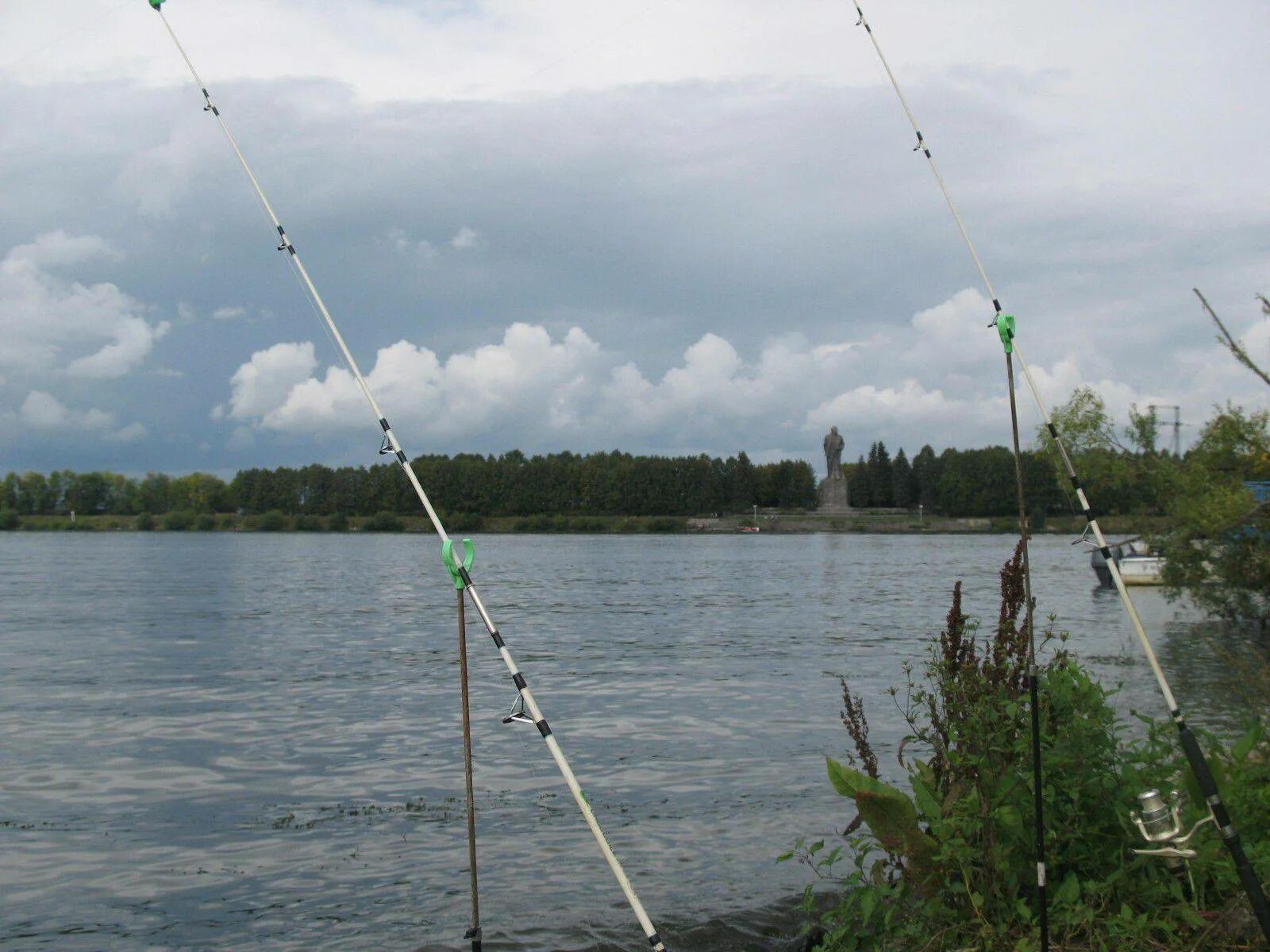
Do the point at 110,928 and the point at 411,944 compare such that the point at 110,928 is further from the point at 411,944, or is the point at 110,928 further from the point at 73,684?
the point at 73,684

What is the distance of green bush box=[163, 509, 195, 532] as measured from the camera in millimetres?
191375

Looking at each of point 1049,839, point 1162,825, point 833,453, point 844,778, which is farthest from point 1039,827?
point 833,453

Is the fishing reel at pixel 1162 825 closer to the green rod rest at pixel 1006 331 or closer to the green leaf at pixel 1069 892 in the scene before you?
the green leaf at pixel 1069 892

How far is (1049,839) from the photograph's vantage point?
6.60m

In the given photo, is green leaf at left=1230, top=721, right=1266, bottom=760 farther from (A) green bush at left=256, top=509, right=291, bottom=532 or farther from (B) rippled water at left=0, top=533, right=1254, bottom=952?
(A) green bush at left=256, top=509, right=291, bottom=532

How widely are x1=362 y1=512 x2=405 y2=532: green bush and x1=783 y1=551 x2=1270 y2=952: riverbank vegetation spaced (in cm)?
18079

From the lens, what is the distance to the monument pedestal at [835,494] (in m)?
191

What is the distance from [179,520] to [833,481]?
10594 cm

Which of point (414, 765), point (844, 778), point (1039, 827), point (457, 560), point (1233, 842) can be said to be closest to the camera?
point (1233, 842)

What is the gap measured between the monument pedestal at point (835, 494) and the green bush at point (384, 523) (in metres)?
68.7

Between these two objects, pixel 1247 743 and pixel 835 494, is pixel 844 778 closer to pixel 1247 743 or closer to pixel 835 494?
pixel 1247 743

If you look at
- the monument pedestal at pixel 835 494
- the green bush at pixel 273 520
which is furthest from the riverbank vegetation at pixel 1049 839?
the green bush at pixel 273 520

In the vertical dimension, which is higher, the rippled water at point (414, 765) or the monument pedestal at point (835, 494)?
the monument pedestal at point (835, 494)

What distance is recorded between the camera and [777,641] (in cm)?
3353
